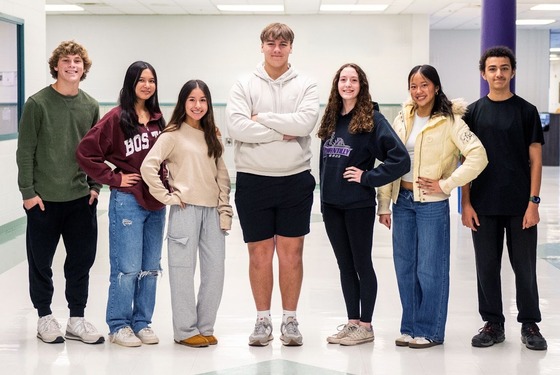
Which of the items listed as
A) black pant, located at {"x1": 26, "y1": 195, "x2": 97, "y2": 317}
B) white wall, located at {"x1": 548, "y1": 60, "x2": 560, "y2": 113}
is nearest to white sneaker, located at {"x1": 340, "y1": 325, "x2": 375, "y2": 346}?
black pant, located at {"x1": 26, "y1": 195, "x2": 97, "y2": 317}

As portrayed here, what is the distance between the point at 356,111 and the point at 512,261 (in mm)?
1179

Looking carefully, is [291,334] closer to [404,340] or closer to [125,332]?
[404,340]

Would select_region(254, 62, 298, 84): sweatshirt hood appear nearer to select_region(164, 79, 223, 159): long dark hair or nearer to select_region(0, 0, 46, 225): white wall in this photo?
select_region(164, 79, 223, 159): long dark hair

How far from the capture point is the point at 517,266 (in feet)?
14.9

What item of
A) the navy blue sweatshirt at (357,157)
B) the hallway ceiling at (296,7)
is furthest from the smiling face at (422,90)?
the hallway ceiling at (296,7)

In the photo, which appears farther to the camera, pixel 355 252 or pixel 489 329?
pixel 489 329

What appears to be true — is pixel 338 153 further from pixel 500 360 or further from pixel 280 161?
pixel 500 360

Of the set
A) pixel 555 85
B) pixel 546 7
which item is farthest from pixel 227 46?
pixel 555 85

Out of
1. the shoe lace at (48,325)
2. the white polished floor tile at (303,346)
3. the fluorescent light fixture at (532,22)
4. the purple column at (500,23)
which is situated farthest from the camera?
the fluorescent light fixture at (532,22)

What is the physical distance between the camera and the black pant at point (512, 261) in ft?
14.8

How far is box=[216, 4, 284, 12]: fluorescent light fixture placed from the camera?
1558cm

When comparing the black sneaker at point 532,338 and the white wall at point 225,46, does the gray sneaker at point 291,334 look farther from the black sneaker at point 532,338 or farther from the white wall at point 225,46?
the white wall at point 225,46

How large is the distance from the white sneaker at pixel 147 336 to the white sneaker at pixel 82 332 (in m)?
0.21

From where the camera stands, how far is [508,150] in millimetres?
4441
